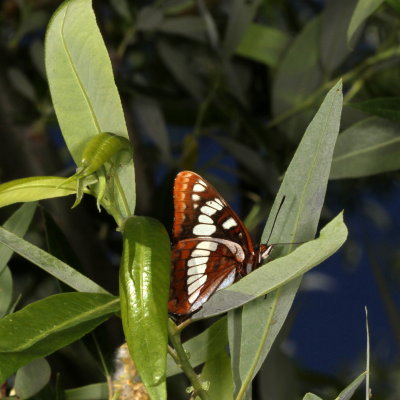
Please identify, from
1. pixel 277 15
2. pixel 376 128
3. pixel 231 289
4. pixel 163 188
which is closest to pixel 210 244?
pixel 231 289

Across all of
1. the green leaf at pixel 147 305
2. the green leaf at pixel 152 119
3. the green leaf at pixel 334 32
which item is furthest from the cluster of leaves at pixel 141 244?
the green leaf at pixel 152 119

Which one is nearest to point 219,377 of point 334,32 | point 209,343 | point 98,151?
point 209,343

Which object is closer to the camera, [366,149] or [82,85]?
[82,85]

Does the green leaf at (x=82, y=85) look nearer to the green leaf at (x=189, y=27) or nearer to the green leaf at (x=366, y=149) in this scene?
the green leaf at (x=366, y=149)

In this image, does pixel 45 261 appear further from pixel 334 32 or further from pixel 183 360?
pixel 334 32

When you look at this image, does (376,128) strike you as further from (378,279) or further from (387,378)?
(387,378)
